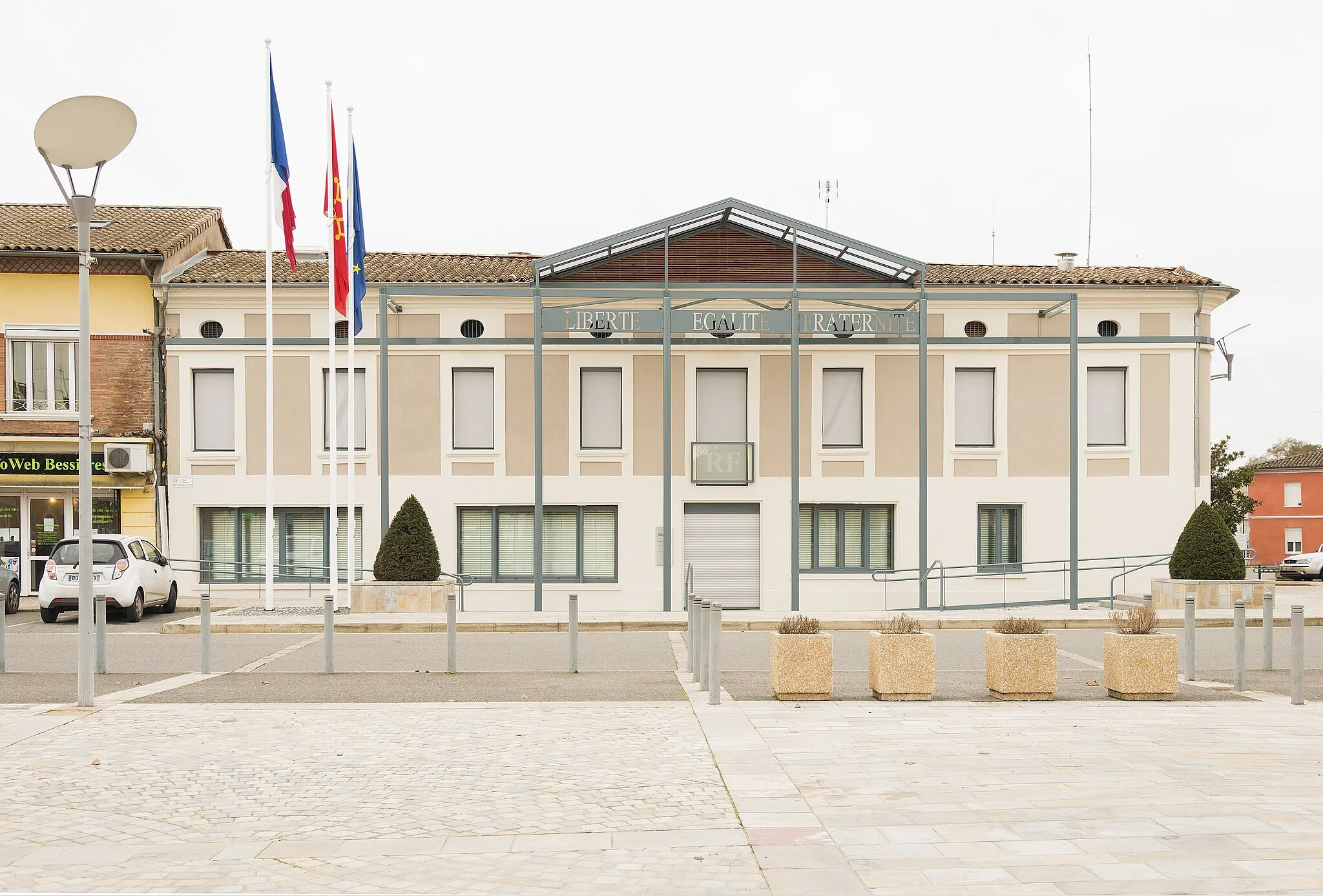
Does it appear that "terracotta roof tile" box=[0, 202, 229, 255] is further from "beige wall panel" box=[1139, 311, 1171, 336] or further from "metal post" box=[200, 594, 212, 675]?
"beige wall panel" box=[1139, 311, 1171, 336]

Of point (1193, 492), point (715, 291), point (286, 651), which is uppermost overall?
point (715, 291)

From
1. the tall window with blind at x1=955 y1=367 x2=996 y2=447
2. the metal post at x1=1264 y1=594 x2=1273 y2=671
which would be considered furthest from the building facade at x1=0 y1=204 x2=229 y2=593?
the metal post at x1=1264 y1=594 x2=1273 y2=671

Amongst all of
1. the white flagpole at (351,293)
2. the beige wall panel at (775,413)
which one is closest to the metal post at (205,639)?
the white flagpole at (351,293)

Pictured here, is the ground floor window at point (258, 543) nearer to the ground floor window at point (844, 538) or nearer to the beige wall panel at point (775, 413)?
the beige wall panel at point (775, 413)

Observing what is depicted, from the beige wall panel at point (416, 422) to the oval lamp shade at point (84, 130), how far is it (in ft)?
55.1

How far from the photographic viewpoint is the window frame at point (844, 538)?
27.8 metres

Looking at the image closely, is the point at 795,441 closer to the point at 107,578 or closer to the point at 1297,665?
the point at 107,578

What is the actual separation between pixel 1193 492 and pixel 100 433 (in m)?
24.3

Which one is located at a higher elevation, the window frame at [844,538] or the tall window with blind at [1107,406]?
the tall window with blind at [1107,406]

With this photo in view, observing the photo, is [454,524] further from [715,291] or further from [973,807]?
[973,807]

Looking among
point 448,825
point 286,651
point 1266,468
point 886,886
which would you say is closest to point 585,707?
point 448,825

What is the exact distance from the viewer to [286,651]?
1702 cm

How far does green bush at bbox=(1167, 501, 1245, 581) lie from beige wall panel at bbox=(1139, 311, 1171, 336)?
530cm

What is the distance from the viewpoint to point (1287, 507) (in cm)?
6109
